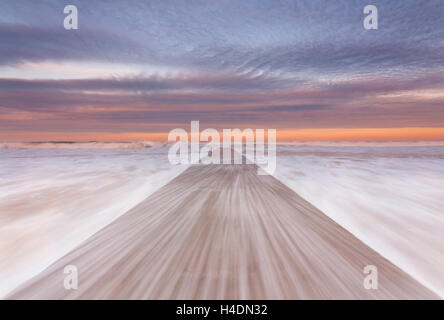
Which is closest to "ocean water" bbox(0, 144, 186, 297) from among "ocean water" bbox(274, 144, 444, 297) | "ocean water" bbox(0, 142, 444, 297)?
"ocean water" bbox(0, 142, 444, 297)

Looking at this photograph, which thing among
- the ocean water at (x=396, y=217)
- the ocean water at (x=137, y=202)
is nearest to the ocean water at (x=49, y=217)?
the ocean water at (x=137, y=202)

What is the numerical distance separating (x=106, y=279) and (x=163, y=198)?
11.4 feet

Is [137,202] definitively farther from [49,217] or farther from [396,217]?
[396,217]

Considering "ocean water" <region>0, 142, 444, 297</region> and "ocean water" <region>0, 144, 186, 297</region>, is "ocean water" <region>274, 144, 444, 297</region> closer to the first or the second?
"ocean water" <region>0, 142, 444, 297</region>

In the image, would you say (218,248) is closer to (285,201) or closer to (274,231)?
(274,231)

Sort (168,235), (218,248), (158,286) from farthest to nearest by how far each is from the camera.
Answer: (168,235) → (218,248) → (158,286)

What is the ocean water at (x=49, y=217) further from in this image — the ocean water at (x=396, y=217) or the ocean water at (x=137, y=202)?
the ocean water at (x=396, y=217)

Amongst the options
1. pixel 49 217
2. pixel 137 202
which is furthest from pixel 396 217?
pixel 49 217

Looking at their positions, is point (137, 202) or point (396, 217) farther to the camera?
point (137, 202)

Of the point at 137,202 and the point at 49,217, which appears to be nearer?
the point at 49,217
